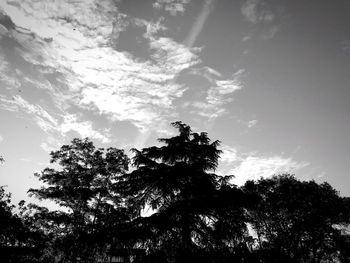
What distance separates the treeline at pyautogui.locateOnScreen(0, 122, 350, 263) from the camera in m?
10.3

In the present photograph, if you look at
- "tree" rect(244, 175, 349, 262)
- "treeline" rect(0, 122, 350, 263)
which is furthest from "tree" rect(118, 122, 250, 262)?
"tree" rect(244, 175, 349, 262)

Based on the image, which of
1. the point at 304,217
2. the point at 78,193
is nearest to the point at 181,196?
the point at 78,193

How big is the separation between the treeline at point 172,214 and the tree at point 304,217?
0.11 meters

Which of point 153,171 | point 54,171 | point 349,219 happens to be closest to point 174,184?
point 153,171

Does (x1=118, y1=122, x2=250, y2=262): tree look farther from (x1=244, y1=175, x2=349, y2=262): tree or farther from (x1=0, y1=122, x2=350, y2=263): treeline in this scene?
(x1=244, y1=175, x2=349, y2=262): tree

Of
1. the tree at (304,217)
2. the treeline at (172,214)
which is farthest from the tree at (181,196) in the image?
the tree at (304,217)

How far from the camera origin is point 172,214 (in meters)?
11.0

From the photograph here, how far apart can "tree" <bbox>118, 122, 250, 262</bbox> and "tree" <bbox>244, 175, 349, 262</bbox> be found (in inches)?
651

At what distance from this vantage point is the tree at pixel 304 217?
27.5 meters

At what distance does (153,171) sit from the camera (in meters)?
12.8

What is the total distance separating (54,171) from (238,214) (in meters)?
18.6

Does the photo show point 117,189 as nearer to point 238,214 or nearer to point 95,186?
point 238,214

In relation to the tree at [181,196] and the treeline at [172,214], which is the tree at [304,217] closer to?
the treeline at [172,214]

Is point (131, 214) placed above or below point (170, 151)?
below
